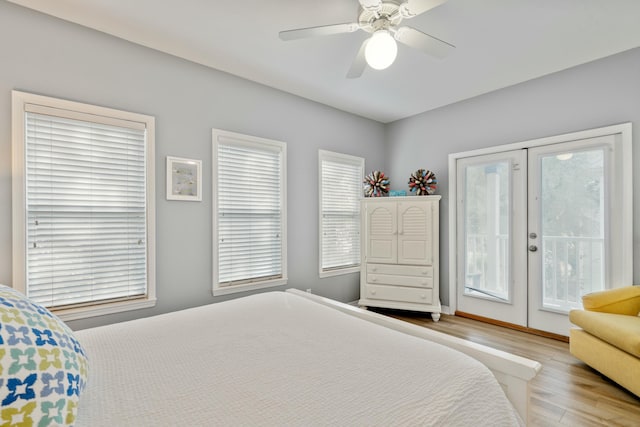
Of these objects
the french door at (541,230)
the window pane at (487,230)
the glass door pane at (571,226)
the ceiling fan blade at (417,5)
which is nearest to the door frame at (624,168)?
the french door at (541,230)

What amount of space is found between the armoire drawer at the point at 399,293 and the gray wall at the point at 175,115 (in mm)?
393

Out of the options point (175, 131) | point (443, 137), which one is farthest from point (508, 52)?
point (175, 131)

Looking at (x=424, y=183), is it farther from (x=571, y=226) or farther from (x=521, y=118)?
(x=571, y=226)

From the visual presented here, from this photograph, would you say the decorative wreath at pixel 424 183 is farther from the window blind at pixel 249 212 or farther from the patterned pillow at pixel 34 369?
the patterned pillow at pixel 34 369

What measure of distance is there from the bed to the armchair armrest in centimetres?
195

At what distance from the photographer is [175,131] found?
266cm

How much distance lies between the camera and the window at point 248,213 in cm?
293

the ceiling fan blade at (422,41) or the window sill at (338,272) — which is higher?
the ceiling fan blade at (422,41)

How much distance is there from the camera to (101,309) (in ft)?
7.48

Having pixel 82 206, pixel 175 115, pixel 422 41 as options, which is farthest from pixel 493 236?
pixel 82 206

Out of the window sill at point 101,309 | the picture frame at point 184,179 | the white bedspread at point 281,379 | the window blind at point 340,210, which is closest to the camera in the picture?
the white bedspread at point 281,379

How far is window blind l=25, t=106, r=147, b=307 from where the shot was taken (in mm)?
2072

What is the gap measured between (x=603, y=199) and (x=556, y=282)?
910 mm

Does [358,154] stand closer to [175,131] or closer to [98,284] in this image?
[175,131]
